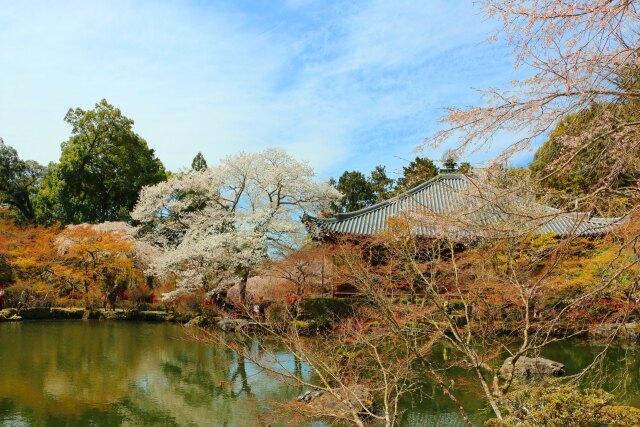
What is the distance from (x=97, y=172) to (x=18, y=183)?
3858 mm

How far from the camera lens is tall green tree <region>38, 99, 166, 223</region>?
23.2m

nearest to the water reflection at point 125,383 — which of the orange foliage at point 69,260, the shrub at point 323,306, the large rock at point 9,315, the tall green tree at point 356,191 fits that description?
the large rock at point 9,315

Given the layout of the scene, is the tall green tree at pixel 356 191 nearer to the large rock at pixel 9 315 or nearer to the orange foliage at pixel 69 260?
the orange foliage at pixel 69 260

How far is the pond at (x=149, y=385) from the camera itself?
21.9ft

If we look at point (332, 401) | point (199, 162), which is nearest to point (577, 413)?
point (332, 401)

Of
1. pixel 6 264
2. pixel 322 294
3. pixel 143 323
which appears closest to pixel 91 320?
pixel 143 323

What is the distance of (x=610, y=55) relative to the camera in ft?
8.84

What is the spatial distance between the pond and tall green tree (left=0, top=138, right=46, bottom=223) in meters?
13.3

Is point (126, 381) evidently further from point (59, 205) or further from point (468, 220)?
point (59, 205)

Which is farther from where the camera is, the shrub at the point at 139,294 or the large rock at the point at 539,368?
the shrub at the point at 139,294

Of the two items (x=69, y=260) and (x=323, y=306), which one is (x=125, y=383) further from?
(x=69, y=260)

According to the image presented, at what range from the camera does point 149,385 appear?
849 cm

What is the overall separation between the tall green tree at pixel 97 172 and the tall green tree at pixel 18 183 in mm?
1101

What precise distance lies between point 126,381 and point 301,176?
9779mm
